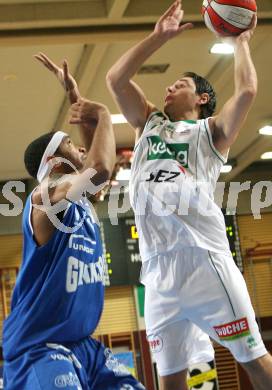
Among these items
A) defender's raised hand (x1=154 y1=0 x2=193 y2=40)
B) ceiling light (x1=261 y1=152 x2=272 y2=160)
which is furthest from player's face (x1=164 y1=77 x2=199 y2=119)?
ceiling light (x1=261 y1=152 x2=272 y2=160)

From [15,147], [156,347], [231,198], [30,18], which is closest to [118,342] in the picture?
[231,198]

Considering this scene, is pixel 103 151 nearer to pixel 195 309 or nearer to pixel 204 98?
pixel 195 309

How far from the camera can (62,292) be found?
3.56 meters

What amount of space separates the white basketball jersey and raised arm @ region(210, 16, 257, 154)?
92 mm

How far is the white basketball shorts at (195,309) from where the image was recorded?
4.13 m

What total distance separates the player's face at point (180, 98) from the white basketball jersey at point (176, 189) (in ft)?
0.44

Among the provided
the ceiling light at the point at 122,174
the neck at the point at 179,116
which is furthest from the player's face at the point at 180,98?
the ceiling light at the point at 122,174

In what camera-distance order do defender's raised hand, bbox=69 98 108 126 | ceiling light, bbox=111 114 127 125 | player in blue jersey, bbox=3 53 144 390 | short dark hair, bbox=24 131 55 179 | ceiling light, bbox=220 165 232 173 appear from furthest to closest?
ceiling light, bbox=220 165 232 173, ceiling light, bbox=111 114 127 125, short dark hair, bbox=24 131 55 179, defender's raised hand, bbox=69 98 108 126, player in blue jersey, bbox=3 53 144 390

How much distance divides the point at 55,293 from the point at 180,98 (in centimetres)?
167

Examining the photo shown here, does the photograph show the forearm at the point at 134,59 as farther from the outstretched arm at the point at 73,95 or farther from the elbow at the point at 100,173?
the elbow at the point at 100,173

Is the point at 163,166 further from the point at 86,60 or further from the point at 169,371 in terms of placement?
the point at 86,60


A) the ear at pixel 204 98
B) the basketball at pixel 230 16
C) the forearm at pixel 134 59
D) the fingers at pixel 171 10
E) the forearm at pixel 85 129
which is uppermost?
the basketball at pixel 230 16

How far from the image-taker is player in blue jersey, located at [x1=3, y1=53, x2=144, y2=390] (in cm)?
345

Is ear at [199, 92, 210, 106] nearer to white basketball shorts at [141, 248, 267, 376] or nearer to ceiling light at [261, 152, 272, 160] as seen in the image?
white basketball shorts at [141, 248, 267, 376]
